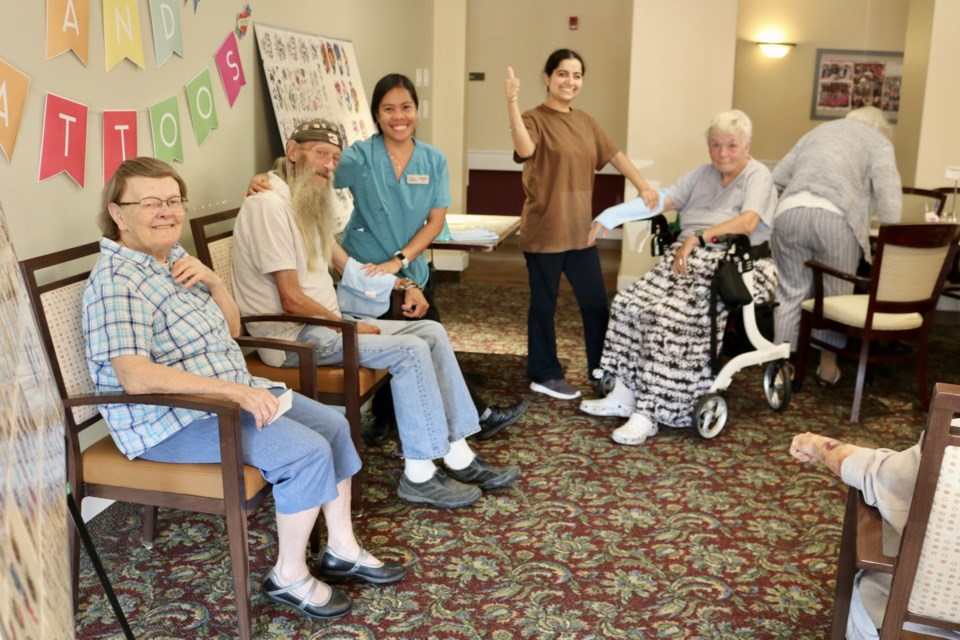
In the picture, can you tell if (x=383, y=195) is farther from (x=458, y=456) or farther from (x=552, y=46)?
(x=552, y=46)

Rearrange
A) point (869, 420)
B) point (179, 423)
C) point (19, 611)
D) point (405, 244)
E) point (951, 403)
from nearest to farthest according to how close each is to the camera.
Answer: point (19, 611)
point (951, 403)
point (179, 423)
point (405, 244)
point (869, 420)

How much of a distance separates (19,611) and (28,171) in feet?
7.04

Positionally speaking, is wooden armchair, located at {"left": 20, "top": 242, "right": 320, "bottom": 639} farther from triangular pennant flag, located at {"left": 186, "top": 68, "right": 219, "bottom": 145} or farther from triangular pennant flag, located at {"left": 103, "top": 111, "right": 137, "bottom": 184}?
triangular pennant flag, located at {"left": 186, "top": 68, "right": 219, "bottom": 145}

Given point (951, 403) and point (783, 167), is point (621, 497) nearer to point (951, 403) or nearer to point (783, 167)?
point (951, 403)

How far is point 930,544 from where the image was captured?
1.54m

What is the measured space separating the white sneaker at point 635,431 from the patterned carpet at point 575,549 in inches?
1.9

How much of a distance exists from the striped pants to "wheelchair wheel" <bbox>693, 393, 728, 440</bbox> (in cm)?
102

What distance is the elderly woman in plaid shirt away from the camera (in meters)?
2.14

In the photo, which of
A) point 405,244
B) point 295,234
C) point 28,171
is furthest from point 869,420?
point 28,171

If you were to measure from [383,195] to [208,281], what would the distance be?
4.00 ft

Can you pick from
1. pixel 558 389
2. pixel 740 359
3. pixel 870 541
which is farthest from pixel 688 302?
pixel 870 541

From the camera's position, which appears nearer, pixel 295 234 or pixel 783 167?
pixel 295 234

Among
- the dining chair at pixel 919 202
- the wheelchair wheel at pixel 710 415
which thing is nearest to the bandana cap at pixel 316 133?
the wheelchair wheel at pixel 710 415

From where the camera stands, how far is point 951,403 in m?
1.44
